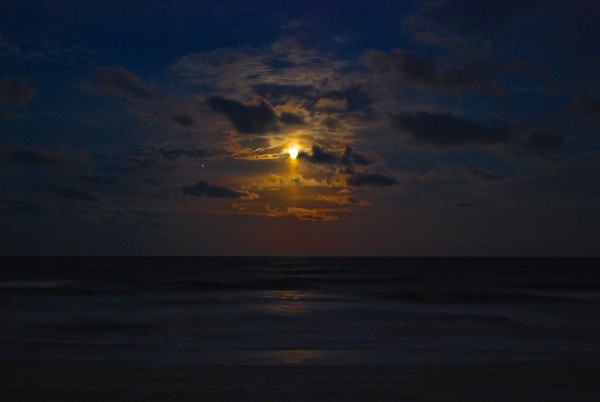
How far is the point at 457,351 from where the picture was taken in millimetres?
15773

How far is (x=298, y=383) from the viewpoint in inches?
416

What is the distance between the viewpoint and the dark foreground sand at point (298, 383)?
9523 millimetres

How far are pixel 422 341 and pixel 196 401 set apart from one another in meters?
10.6

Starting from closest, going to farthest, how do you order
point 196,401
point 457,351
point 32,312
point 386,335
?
1. point 196,401
2. point 457,351
3. point 386,335
4. point 32,312

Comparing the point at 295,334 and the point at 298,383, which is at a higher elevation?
the point at 298,383

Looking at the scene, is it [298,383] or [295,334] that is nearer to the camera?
[298,383]

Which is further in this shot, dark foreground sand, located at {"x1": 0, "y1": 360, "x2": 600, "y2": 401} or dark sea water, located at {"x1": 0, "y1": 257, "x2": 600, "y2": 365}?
dark sea water, located at {"x1": 0, "y1": 257, "x2": 600, "y2": 365}

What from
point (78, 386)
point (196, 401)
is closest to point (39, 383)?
point (78, 386)

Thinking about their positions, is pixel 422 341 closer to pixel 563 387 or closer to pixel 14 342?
pixel 563 387

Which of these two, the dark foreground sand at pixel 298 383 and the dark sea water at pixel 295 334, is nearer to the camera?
the dark foreground sand at pixel 298 383

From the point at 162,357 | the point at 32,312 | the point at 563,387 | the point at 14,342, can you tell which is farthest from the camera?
the point at 32,312

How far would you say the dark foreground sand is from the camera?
952cm

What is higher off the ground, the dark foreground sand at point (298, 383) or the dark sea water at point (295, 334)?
the dark foreground sand at point (298, 383)

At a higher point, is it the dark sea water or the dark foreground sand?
the dark foreground sand
